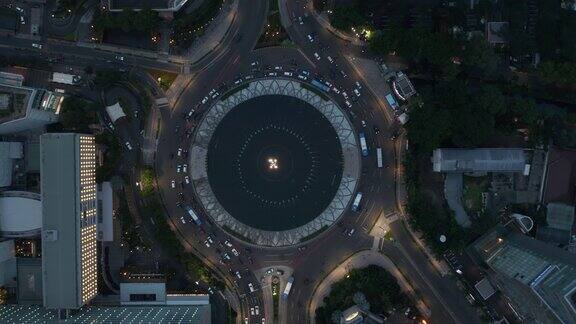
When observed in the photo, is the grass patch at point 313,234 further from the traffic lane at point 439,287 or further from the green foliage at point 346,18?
the green foliage at point 346,18

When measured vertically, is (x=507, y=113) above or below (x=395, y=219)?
above

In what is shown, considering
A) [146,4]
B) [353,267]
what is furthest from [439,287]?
[146,4]

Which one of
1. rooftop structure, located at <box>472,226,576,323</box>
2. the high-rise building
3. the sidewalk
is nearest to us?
rooftop structure, located at <box>472,226,576,323</box>

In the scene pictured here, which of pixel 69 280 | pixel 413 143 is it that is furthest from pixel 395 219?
pixel 69 280

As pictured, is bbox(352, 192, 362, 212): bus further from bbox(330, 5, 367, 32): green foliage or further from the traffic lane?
bbox(330, 5, 367, 32): green foliage

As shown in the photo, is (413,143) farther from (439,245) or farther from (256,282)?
(256,282)

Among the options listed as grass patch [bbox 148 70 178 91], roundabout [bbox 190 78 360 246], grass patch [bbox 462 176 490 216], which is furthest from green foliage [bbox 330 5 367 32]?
grass patch [bbox 462 176 490 216]

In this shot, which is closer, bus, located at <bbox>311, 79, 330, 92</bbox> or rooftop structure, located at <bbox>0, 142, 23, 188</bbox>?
rooftop structure, located at <bbox>0, 142, 23, 188</bbox>
